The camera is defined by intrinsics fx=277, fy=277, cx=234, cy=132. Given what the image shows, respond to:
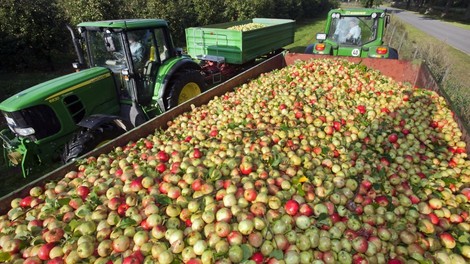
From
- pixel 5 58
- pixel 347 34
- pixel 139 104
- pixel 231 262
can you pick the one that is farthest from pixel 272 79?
pixel 5 58

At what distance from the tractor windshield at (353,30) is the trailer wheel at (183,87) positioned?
173 inches

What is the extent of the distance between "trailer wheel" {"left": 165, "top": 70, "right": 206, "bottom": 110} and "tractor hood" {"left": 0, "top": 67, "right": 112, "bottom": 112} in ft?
4.33

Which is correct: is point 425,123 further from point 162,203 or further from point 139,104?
point 139,104

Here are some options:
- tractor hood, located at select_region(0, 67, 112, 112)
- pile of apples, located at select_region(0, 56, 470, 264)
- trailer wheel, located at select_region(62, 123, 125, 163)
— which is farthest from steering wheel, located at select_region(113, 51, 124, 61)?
pile of apples, located at select_region(0, 56, 470, 264)

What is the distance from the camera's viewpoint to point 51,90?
450cm

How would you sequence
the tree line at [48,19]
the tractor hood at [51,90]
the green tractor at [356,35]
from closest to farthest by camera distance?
the tractor hood at [51,90], the green tractor at [356,35], the tree line at [48,19]

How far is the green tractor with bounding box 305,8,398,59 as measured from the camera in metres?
7.73

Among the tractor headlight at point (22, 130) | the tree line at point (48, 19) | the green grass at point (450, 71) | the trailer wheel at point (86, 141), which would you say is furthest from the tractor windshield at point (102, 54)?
the tree line at point (48, 19)

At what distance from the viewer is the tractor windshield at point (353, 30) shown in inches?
313

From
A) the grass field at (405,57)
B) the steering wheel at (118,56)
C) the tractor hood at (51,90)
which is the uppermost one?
the steering wheel at (118,56)

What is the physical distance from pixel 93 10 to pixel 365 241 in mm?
13470

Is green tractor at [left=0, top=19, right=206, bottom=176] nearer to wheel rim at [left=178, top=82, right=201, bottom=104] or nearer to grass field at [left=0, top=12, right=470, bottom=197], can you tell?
wheel rim at [left=178, top=82, right=201, bottom=104]

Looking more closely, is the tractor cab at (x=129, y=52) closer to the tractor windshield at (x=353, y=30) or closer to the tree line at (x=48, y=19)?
the tractor windshield at (x=353, y=30)

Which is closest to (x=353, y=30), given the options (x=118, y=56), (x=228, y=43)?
(x=228, y=43)
